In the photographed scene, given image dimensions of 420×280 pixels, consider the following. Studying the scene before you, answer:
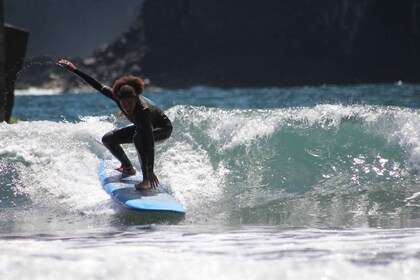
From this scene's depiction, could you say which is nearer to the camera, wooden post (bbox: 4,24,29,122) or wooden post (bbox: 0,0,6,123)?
wooden post (bbox: 0,0,6,123)

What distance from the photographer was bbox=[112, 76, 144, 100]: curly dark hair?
287 inches

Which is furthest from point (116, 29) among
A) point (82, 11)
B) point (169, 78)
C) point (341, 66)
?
point (341, 66)

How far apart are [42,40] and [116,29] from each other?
9092mm

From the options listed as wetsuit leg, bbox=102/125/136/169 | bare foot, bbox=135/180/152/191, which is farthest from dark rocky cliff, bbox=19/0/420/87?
bare foot, bbox=135/180/152/191

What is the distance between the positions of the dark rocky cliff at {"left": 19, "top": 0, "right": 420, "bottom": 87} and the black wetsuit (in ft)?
241

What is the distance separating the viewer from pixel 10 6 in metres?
87.8

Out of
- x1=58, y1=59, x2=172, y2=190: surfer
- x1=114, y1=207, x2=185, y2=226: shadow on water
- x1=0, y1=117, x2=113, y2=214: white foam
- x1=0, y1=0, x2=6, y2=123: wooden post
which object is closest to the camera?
x1=114, y1=207, x2=185, y2=226: shadow on water

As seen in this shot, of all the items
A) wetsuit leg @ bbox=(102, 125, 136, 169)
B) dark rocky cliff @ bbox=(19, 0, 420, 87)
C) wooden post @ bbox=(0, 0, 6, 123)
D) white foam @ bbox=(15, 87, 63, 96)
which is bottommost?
wetsuit leg @ bbox=(102, 125, 136, 169)

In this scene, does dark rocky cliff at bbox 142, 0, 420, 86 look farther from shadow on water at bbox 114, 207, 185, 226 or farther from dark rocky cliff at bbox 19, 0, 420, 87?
shadow on water at bbox 114, 207, 185, 226

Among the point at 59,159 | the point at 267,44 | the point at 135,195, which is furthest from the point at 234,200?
the point at 267,44

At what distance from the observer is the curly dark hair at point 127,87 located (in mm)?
7285

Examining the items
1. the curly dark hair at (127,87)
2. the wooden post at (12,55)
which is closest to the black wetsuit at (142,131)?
the curly dark hair at (127,87)

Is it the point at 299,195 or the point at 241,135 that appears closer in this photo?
the point at 299,195

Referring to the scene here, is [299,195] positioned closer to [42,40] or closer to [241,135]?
[241,135]
